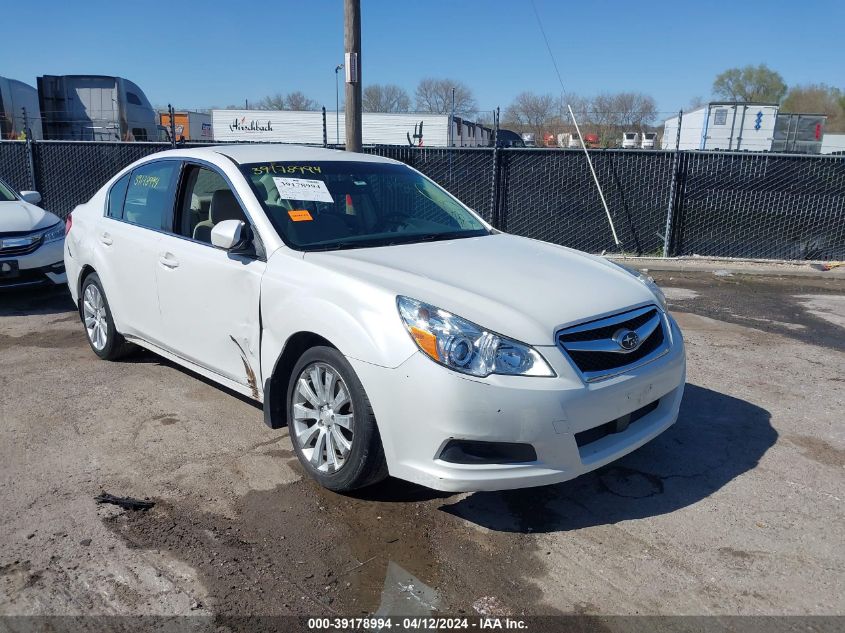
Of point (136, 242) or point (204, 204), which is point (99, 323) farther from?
point (204, 204)

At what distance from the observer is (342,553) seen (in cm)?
303

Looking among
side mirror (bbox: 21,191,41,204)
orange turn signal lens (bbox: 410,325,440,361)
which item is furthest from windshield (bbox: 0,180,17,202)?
orange turn signal lens (bbox: 410,325,440,361)

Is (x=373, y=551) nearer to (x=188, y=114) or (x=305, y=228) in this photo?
(x=305, y=228)

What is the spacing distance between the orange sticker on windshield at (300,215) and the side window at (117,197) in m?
1.91

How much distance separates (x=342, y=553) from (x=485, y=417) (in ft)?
2.86

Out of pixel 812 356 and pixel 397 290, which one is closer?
pixel 397 290

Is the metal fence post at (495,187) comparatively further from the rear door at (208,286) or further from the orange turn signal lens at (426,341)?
the orange turn signal lens at (426,341)

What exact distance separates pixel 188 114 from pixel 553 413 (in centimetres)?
2895

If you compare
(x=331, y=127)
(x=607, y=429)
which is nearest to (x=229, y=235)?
(x=607, y=429)

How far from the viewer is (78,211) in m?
5.84

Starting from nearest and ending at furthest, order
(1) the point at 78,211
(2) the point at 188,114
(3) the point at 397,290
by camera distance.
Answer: (3) the point at 397,290 → (1) the point at 78,211 → (2) the point at 188,114

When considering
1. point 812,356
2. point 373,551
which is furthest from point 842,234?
point 373,551

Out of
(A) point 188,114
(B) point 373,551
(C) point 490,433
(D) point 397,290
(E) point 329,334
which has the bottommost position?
(B) point 373,551

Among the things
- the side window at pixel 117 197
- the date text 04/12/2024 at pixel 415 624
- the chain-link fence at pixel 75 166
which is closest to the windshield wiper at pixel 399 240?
the date text 04/12/2024 at pixel 415 624
